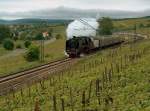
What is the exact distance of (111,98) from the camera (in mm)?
16828

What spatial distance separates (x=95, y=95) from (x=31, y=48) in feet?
134

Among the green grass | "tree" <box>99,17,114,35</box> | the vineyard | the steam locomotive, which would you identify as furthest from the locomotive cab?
the vineyard

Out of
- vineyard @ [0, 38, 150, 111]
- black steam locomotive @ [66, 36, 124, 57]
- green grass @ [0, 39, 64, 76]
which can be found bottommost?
green grass @ [0, 39, 64, 76]

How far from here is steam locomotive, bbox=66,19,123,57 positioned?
154 feet

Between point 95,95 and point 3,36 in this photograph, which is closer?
point 95,95

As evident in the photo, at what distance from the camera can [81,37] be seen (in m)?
47.8

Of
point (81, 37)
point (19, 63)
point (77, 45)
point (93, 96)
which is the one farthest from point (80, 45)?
point (93, 96)

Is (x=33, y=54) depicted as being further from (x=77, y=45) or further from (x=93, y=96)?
(x=93, y=96)

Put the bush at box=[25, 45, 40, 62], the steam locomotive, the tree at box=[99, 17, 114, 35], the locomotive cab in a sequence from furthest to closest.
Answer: the bush at box=[25, 45, 40, 62]
the tree at box=[99, 17, 114, 35]
the locomotive cab
the steam locomotive

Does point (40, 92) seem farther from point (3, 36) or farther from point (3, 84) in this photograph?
point (3, 36)

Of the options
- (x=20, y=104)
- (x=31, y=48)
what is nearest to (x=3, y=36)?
(x=31, y=48)

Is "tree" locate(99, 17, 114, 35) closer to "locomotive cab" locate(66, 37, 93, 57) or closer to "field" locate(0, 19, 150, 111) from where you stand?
"locomotive cab" locate(66, 37, 93, 57)

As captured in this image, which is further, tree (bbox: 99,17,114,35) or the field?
tree (bbox: 99,17,114,35)

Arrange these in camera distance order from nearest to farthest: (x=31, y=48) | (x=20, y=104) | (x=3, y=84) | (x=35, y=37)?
1. (x=20, y=104)
2. (x=3, y=84)
3. (x=31, y=48)
4. (x=35, y=37)
